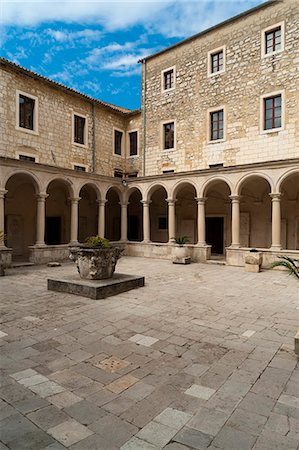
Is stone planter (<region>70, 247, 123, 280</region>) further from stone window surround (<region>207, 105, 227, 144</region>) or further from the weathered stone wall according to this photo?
stone window surround (<region>207, 105, 227, 144</region>)

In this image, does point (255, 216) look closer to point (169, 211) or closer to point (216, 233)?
point (216, 233)

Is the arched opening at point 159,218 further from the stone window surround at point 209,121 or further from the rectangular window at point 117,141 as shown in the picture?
the stone window surround at point 209,121

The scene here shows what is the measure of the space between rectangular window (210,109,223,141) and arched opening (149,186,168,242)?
532cm

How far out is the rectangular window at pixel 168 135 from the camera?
19141 mm

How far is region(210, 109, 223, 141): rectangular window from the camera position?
17.1 m

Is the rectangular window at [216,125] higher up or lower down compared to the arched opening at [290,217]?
higher up

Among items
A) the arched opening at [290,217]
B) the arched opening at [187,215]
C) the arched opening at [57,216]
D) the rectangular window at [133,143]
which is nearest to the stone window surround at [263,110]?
the arched opening at [290,217]

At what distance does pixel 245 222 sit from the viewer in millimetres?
17312

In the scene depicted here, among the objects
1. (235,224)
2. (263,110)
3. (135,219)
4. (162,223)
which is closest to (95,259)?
(235,224)

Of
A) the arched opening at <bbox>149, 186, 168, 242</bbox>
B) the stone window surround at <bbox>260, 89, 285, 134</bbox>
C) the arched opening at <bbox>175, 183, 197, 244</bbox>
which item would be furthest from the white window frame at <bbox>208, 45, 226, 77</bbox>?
the arched opening at <bbox>149, 186, 168, 242</bbox>

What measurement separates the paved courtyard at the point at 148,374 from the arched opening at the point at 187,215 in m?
12.7

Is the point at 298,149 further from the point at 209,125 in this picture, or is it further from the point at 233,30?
the point at 233,30

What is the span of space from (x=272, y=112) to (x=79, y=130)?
37.5ft

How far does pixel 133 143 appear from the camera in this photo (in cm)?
2172
